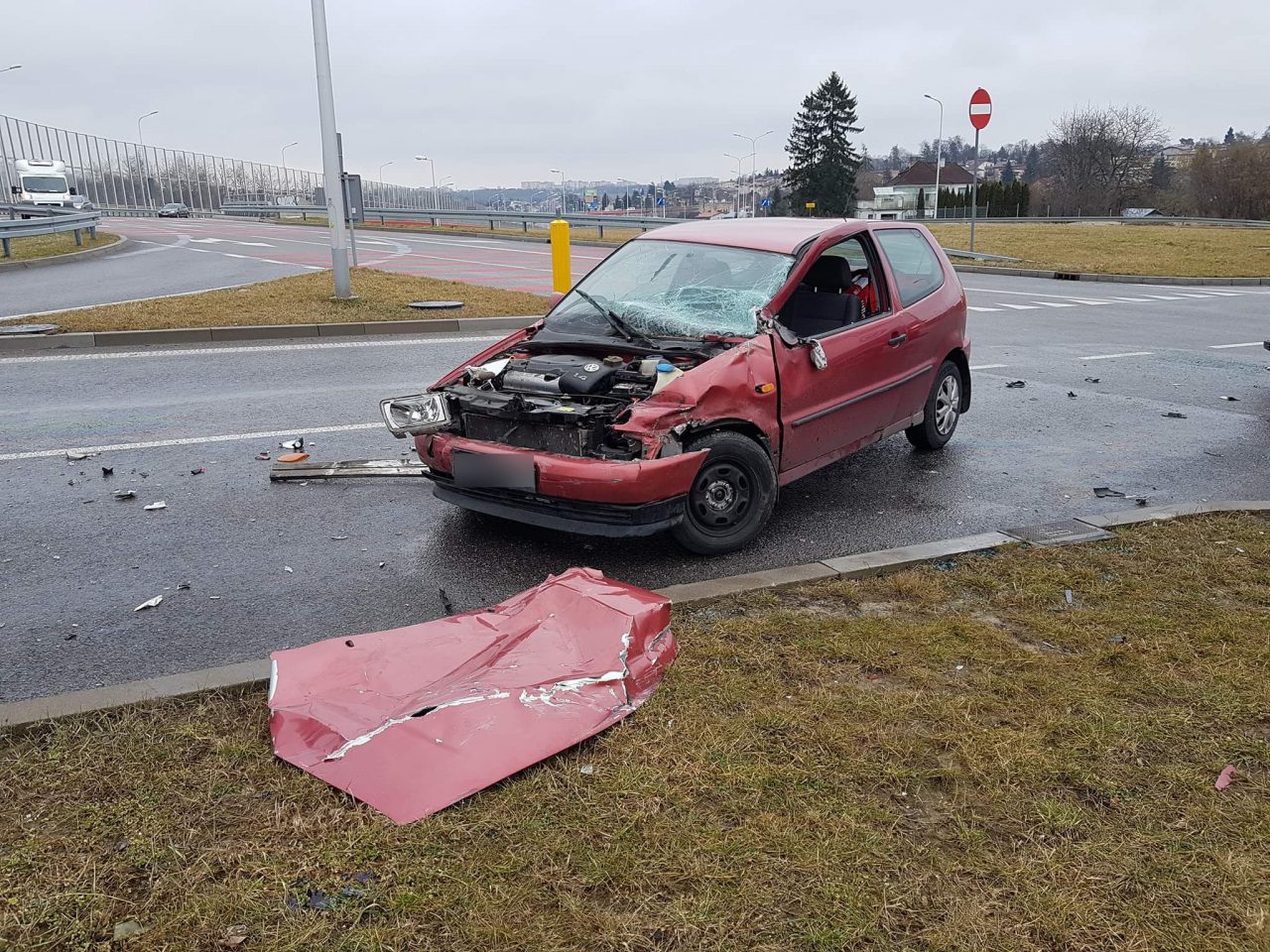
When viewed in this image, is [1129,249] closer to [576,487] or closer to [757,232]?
[757,232]

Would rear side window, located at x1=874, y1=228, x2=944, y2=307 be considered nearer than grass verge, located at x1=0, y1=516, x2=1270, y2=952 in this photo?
No

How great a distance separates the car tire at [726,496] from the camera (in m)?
4.97

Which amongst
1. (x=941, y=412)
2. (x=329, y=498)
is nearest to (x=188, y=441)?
(x=329, y=498)

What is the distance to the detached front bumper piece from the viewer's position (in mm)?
4664

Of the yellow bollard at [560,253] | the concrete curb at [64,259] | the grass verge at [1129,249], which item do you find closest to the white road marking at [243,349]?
the yellow bollard at [560,253]

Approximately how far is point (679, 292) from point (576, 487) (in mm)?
1717

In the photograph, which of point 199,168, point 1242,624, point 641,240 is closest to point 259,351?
point 641,240

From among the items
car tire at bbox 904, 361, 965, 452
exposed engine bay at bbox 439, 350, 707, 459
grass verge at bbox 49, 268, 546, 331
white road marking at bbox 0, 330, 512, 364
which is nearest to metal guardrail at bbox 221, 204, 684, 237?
grass verge at bbox 49, 268, 546, 331

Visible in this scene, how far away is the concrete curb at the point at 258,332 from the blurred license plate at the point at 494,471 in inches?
341

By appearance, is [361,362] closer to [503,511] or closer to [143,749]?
[503,511]

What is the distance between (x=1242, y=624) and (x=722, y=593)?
84.2 inches

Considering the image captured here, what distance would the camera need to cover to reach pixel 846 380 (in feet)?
19.1

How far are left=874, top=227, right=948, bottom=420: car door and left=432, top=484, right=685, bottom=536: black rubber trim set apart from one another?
2.39 metres

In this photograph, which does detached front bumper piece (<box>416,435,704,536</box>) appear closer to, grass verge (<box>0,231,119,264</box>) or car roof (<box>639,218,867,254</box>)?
car roof (<box>639,218,867,254</box>)
